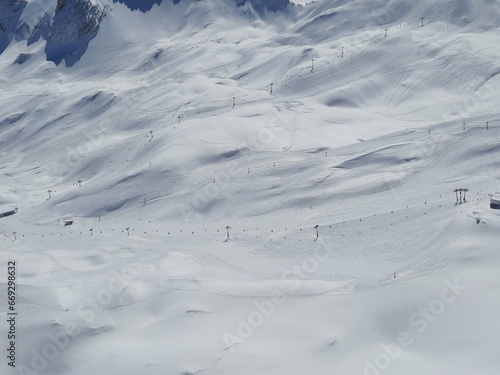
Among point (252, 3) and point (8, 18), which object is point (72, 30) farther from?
point (252, 3)

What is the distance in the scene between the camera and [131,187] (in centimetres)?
6956

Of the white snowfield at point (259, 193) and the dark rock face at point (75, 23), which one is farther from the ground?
the dark rock face at point (75, 23)

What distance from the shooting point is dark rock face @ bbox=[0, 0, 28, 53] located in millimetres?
149000

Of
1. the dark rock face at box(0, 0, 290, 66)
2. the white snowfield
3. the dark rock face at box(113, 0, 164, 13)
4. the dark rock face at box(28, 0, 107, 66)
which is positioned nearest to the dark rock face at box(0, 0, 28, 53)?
the dark rock face at box(0, 0, 290, 66)

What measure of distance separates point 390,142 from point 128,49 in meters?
74.4

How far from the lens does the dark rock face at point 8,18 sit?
149 meters

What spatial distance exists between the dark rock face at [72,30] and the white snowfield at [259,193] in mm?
2518

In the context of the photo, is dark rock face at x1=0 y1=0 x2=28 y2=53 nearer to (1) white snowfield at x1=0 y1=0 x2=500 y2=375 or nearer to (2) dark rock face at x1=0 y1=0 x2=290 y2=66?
(2) dark rock face at x1=0 y1=0 x2=290 y2=66

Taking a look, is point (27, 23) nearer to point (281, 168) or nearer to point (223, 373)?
point (281, 168)

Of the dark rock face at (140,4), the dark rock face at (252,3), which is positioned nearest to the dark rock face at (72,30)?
the dark rock face at (140,4)

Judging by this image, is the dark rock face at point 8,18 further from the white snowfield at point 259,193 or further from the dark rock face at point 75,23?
the white snowfield at point 259,193

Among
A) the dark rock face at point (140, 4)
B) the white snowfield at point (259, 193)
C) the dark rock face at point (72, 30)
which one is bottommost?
the white snowfield at point (259, 193)

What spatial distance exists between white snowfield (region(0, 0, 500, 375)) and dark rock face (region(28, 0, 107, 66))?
2.52 meters

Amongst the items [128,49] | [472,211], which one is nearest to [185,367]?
[472,211]
